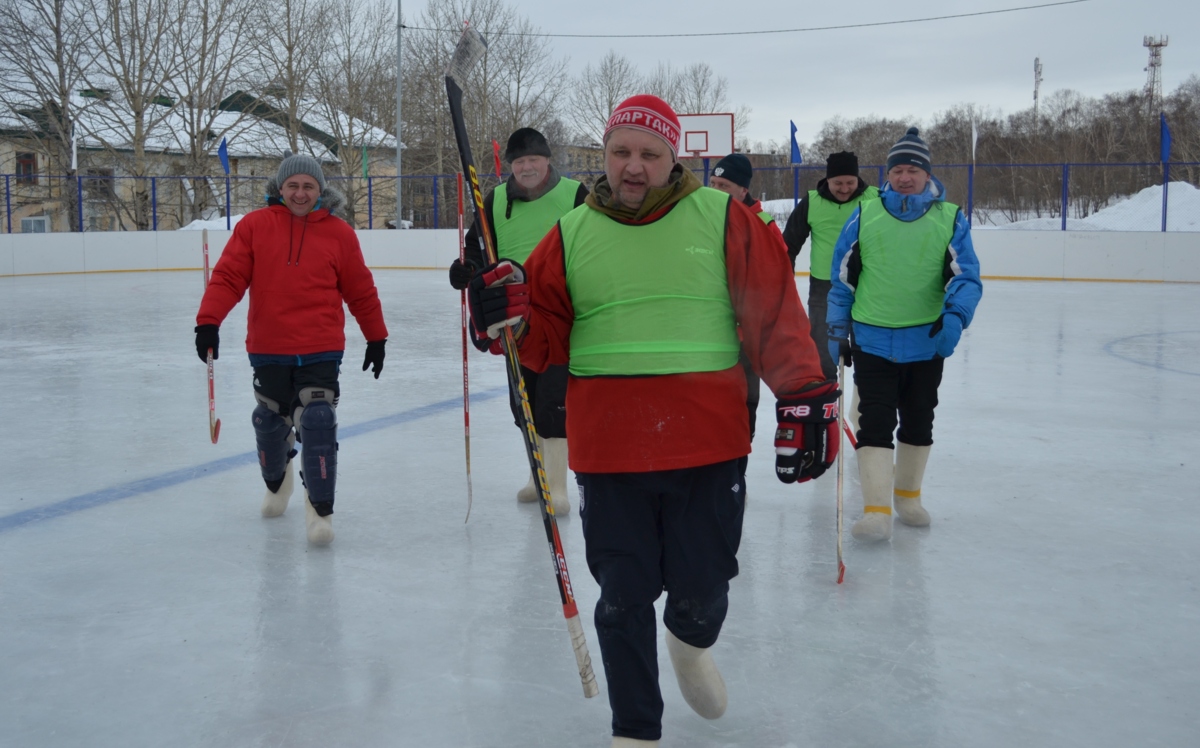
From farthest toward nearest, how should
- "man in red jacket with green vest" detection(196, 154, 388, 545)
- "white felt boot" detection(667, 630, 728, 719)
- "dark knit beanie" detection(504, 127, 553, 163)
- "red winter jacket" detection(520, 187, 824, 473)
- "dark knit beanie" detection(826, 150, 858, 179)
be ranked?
"dark knit beanie" detection(826, 150, 858, 179) → "dark knit beanie" detection(504, 127, 553, 163) → "man in red jacket with green vest" detection(196, 154, 388, 545) → "white felt boot" detection(667, 630, 728, 719) → "red winter jacket" detection(520, 187, 824, 473)

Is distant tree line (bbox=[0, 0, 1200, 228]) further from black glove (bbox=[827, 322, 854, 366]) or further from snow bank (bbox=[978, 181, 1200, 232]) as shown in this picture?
black glove (bbox=[827, 322, 854, 366])

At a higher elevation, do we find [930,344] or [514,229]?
[514,229]

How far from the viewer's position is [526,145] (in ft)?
13.8

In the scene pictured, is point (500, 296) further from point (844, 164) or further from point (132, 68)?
point (132, 68)

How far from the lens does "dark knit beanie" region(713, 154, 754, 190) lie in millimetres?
4398

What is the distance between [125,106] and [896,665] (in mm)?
30552

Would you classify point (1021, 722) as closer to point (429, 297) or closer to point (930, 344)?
point (930, 344)

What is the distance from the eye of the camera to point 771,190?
798 inches

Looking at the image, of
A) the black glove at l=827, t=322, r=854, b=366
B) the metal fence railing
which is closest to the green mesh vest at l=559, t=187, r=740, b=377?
the black glove at l=827, t=322, r=854, b=366

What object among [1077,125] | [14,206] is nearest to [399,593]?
[14,206]

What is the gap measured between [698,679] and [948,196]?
16.7 metres

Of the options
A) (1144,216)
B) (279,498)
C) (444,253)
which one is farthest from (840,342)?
(444,253)

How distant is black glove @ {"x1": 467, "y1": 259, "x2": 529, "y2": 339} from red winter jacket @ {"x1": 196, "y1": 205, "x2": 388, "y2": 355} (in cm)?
175

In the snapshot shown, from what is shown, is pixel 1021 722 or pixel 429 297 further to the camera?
pixel 429 297
